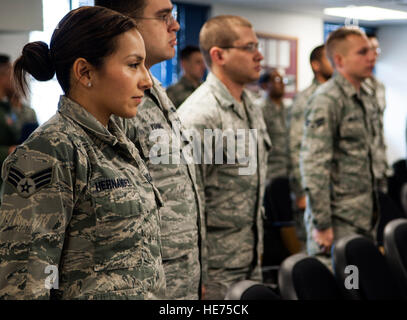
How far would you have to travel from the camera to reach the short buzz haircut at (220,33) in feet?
8.30

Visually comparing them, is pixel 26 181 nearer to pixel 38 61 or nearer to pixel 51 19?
pixel 38 61

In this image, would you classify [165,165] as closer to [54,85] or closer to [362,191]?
[54,85]

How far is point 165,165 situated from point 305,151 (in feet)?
4.80

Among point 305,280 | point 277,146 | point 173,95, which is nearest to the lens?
point 305,280

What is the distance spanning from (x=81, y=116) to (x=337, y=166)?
2.06 meters

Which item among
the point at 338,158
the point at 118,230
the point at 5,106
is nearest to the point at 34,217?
the point at 118,230

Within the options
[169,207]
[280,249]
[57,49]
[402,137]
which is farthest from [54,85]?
[402,137]

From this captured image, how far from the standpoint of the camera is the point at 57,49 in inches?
49.3

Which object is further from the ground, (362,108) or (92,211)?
(362,108)

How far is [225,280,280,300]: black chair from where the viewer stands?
5.36 ft

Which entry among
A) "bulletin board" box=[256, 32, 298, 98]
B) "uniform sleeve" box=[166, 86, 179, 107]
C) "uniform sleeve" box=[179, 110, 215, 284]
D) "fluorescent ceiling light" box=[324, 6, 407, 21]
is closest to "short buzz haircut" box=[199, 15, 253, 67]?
"uniform sleeve" box=[179, 110, 215, 284]

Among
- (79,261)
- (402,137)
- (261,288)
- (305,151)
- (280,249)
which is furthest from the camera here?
(402,137)

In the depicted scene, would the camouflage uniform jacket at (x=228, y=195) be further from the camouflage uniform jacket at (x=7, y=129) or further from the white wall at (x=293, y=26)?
the white wall at (x=293, y=26)

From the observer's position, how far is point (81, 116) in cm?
122
